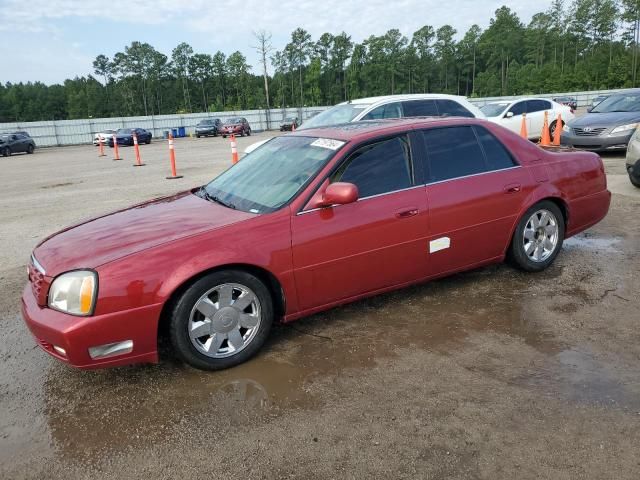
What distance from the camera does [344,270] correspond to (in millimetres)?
3691

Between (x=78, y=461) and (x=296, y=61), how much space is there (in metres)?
104

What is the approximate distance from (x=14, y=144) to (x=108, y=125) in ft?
51.6

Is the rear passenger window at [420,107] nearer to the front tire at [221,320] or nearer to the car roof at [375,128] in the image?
the car roof at [375,128]

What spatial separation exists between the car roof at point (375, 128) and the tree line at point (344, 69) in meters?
89.2

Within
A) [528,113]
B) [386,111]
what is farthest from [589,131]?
[386,111]

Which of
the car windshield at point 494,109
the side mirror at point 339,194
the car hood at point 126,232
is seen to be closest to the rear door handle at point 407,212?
the side mirror at point 339,194

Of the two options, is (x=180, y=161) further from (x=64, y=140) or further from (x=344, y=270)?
(x=64, y=140)

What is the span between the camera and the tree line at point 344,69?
94.8 metres

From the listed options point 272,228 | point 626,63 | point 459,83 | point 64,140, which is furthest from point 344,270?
point 459,83

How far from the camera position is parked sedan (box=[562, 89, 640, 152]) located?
1129 cm

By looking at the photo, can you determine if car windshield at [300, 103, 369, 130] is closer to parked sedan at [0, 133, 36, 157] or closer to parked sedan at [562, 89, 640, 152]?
parked sedan at [562, 89, 640, 152]

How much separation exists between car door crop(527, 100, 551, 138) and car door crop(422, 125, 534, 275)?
11.9 m

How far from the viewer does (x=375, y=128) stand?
417 centimetres

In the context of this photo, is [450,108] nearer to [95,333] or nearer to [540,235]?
[540,235]
